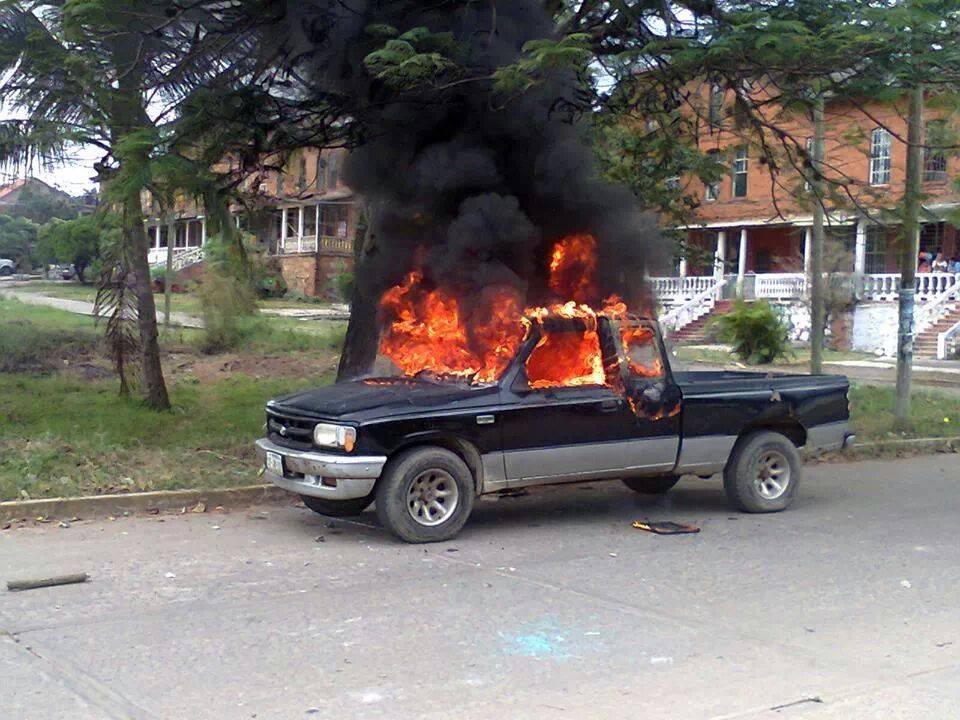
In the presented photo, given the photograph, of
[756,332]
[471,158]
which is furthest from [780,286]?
[471,158]

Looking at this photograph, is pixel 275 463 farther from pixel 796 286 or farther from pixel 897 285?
pixel 796 286

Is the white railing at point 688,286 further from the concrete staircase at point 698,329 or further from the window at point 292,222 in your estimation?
the window at point 292,222

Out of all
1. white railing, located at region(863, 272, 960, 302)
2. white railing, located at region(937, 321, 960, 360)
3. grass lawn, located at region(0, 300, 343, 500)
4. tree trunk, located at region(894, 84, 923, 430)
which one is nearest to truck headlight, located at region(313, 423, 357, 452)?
grass lawn, located at region(0, 300, 343, 500)

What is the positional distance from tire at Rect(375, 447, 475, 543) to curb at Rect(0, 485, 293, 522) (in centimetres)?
207

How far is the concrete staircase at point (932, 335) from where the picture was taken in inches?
1257

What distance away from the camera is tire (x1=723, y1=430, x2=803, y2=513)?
9859 mm

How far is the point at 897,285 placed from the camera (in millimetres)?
33938

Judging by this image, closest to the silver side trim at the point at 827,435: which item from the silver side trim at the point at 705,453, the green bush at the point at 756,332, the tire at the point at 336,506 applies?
the silver side trim at the point at 705,453

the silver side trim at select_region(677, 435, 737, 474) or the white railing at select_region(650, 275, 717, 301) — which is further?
the white railing at select_region(650, 275, 717, 301)

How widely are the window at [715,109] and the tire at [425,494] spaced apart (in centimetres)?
680

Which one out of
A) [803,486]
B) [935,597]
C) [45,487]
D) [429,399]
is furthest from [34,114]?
[935,597]

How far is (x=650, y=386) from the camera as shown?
9352 mm

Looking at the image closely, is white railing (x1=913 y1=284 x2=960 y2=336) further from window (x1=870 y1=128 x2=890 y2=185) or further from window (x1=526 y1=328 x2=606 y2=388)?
window (x1=526 y1=328 x2=606 y2=388)

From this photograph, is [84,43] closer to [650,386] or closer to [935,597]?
[650,386]
